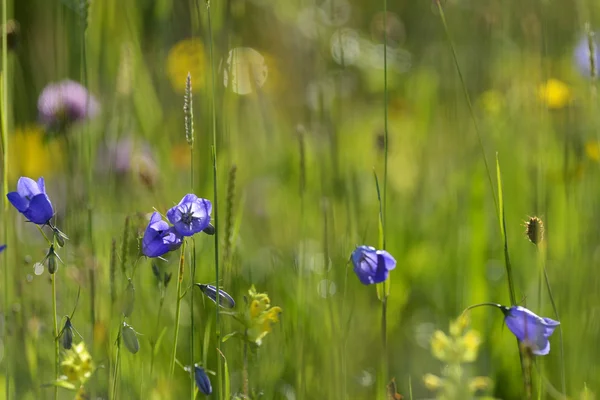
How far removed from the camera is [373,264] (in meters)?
1.09

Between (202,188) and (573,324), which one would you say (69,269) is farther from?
(573,324)

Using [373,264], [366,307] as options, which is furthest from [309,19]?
[373,264]

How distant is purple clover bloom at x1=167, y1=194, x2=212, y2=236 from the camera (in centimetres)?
106

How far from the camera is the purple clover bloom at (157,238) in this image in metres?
1.09

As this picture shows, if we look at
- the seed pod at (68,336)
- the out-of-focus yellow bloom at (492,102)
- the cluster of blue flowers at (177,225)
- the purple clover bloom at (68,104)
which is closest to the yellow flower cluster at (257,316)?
the cluster of blue flowers at (177,225)

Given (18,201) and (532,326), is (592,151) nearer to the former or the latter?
(532,326)

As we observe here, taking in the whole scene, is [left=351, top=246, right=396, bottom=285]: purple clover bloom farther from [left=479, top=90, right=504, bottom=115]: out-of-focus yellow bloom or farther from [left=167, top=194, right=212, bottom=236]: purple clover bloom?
[left=479, top=90, right=504, bottom=115]: out-of-focus yellow bloom

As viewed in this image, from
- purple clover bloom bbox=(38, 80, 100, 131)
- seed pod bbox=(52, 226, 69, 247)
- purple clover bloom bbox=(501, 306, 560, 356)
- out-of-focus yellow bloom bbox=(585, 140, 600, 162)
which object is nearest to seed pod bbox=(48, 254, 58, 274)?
seed pod bbox=(52, 226, 69, 247)

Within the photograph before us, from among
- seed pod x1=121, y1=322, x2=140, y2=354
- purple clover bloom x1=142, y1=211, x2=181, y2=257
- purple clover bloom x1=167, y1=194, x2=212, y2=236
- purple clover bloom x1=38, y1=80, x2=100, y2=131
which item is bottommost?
seed pod x1=121, y1=322, x2=140, y2=354

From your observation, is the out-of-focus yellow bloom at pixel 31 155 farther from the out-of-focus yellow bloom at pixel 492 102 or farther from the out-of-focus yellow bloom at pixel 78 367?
the out-of-focus yellow bloom at pixel 492 102

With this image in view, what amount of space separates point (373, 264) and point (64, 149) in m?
1.15

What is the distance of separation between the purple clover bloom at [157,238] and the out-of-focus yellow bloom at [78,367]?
0.16 m

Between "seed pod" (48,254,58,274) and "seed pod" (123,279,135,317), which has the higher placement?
"seed pod" (48,254,58,274)

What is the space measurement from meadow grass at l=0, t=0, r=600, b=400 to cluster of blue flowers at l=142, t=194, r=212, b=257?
2 centimetres
